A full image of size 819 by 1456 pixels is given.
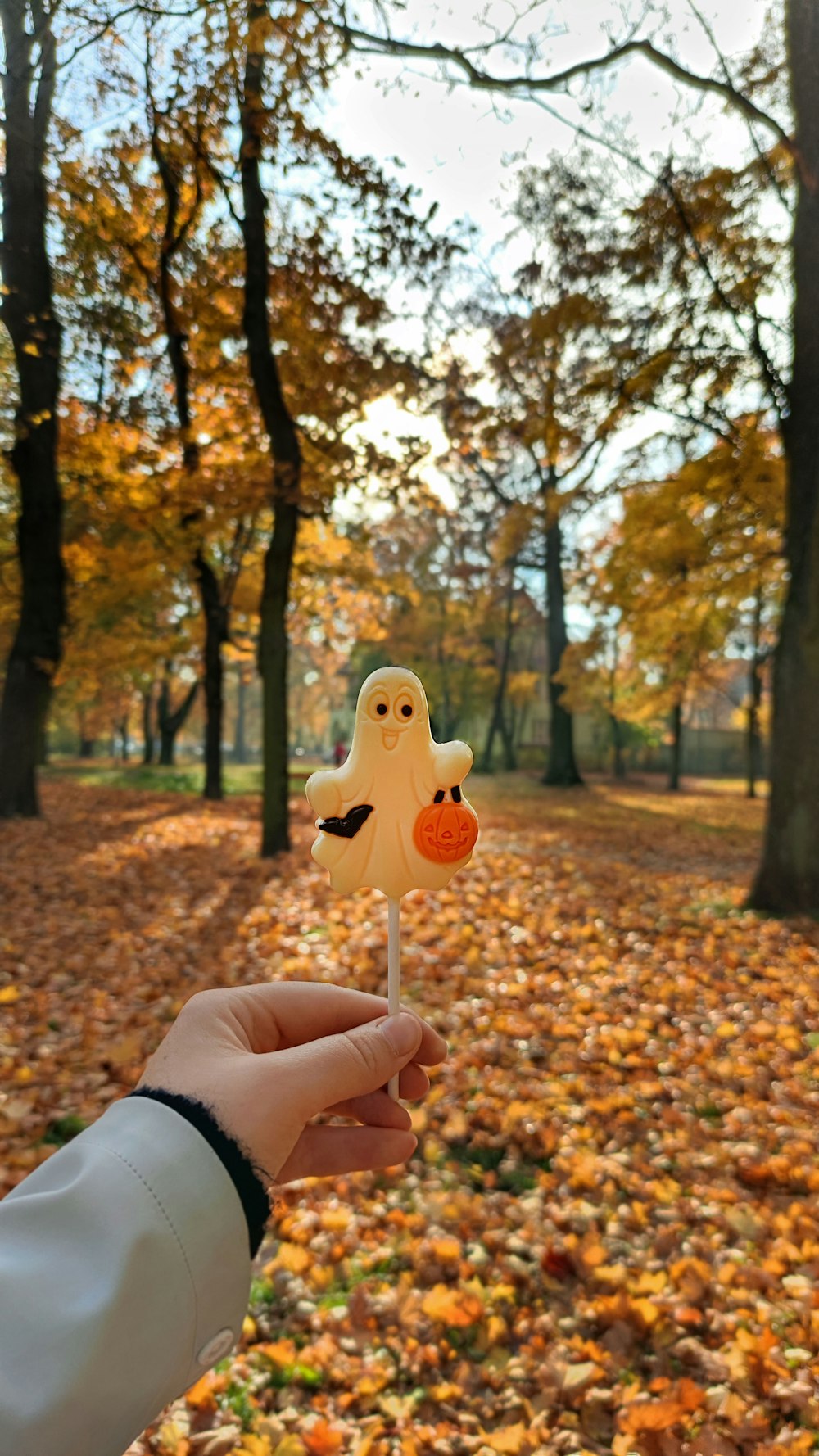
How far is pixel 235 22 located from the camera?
4.60 metres

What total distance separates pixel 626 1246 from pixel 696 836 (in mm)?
10915

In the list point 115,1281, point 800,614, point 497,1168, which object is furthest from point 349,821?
point 800,614

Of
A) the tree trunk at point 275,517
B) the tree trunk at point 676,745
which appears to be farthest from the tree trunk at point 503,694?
the tree trunk at point 275,517

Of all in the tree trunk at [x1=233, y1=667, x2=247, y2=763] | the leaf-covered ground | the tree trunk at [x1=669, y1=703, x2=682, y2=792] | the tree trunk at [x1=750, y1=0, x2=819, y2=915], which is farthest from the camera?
the tree trunk at [x1=233, y1=667, x2=247, y2=763]

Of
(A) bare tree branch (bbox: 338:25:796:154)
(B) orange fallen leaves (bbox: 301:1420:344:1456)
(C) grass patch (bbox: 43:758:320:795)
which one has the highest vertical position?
(A) bare tree branch (bbox: 338:25:796:154)

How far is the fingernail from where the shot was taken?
1497mm

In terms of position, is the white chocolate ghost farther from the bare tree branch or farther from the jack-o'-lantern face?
the bare tree branch

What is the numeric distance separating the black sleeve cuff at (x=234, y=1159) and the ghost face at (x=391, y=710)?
83 centimetres

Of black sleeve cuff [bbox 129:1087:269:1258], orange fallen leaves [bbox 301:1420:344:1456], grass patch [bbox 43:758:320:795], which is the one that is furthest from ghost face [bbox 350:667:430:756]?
grass patch [bbox 43:758:320:795]

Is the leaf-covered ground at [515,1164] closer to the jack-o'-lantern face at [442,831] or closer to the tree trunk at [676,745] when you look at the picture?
the jack-o'-lantern face at [442,831]

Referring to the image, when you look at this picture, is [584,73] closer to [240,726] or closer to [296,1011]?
[296,1011]

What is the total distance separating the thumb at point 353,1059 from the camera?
1.27m

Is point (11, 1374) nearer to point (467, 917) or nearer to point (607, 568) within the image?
point (467, 917)

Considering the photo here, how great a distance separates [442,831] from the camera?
1739 millimetres
